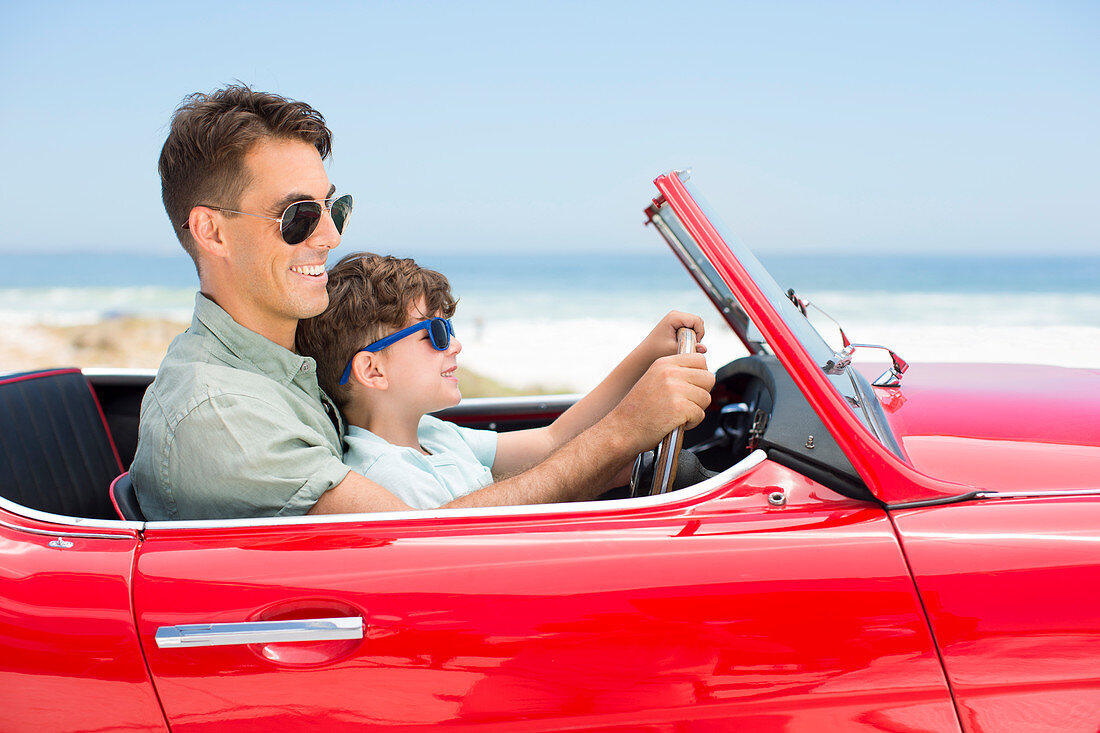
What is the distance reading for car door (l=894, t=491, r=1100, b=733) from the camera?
1194 mm

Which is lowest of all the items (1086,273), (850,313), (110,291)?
(110,291)

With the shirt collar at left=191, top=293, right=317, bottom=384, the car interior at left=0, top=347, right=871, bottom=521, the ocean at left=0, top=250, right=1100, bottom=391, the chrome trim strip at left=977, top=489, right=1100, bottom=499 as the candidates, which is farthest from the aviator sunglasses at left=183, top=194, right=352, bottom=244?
the ocean at left=0, top=250, right=1100, bottom=391

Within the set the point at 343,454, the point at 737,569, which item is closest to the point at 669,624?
the point at 737,569

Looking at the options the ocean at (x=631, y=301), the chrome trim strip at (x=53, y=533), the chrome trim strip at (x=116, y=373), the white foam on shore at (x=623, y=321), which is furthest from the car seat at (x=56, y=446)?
the white foam on shore at (x=623, y=321)

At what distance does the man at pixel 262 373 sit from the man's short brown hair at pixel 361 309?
10 centimetres

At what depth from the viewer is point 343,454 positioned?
193 centimetres

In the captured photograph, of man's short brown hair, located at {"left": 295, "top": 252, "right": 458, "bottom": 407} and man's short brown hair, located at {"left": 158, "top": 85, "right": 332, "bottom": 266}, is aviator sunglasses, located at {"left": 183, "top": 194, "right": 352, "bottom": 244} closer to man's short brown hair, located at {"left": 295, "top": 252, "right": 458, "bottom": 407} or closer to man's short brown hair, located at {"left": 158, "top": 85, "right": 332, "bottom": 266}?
man's short brown hair, located at {"left": 158, "top": 85, "right": 332, "bottom": 266}

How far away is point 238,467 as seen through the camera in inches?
57.9

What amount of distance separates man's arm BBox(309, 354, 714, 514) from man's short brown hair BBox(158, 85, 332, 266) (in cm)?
70

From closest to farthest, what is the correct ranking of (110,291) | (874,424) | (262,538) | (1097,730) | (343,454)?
1. (1097,730)
2. (262,538)
3. (874,424)
4. (343,454)
5. (110,291)

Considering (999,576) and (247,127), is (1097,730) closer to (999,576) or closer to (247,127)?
(999,576)

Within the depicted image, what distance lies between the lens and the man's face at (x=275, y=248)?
1.71 meters

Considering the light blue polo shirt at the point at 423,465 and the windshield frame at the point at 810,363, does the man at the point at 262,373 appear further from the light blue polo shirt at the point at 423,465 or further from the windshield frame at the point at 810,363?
the windshield frame at the point at 810,363

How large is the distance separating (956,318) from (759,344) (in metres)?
20.4
